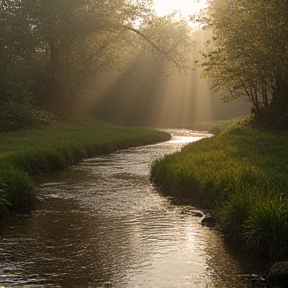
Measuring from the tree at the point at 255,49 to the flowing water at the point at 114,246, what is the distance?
12.0 meters

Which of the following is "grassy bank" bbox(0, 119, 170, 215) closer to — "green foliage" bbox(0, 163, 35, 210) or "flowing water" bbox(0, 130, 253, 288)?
"green foliage" bbox(0, 163, 35, 210)

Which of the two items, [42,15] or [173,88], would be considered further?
[173,88]

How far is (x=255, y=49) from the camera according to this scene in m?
22.5

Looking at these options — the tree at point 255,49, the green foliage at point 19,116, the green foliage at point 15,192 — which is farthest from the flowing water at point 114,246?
the green foliage at point 19,116

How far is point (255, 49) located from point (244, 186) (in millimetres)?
13713

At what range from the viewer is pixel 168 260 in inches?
299

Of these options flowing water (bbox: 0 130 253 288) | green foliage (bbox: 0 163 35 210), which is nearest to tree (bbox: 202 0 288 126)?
flowing water (bbox: 0 130 253 288)

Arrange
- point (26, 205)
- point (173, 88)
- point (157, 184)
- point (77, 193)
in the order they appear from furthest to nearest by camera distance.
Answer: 1. point (173, 88)
2. point (157, 184)
3. point (77, 193)
4. point (26, 205)

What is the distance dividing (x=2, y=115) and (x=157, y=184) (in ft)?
75.4

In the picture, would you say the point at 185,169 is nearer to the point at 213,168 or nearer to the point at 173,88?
the point at 213,168

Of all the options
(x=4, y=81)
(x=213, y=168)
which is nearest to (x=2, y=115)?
(x=4, y=81)

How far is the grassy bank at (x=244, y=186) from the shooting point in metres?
7.73

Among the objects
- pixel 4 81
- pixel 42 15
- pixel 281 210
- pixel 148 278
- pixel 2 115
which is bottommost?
pixel 148 278

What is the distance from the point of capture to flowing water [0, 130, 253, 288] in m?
6.80
